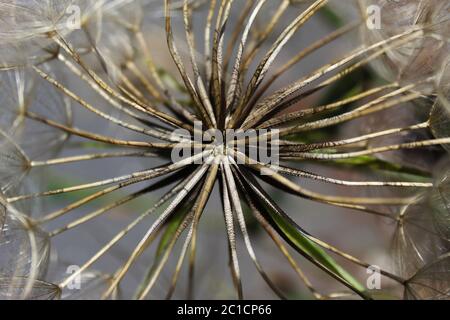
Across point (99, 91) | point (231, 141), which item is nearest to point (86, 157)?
point (99, 91)

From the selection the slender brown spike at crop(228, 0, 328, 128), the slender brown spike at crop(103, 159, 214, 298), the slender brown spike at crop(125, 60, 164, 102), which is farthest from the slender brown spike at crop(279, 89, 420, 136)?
the slender brown spike at crop(125, 60, 164, 102)

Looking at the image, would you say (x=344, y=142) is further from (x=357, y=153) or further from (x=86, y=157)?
(x=86, y=157)

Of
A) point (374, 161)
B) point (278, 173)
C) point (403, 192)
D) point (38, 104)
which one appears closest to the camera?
point (278, 173)

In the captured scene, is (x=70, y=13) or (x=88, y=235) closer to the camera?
(x=70, y=13)
